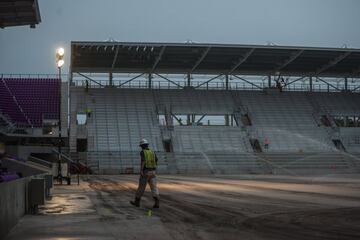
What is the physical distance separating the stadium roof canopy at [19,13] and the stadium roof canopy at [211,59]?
38179mm

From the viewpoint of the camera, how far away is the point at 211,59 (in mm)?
60000

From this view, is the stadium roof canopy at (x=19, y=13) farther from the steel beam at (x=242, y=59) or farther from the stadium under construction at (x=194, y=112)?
the steel beam at (x=242, y=59)

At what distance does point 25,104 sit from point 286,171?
27.1m

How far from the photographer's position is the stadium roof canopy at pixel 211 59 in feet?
184

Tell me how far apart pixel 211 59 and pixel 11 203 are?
50736mm

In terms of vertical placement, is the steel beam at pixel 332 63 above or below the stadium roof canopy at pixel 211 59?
below

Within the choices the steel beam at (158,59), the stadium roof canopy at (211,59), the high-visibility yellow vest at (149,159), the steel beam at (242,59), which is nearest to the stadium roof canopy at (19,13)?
the high-visibility yellow vest at (149,159)

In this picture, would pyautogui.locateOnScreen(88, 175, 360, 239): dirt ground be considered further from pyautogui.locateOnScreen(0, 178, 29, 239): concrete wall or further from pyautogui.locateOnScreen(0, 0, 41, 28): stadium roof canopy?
pyautogui.locateOnScreen(0, 0, 41, 28): stadium roof canopy

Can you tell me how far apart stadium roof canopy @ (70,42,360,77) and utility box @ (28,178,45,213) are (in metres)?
41.7

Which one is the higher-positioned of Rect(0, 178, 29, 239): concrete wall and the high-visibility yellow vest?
the high-visibility yellow vest

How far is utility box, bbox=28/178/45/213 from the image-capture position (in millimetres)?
13500

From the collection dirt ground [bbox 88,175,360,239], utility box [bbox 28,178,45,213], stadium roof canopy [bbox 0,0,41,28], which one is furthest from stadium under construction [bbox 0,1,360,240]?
utility box [bbox 28,178,45,213]

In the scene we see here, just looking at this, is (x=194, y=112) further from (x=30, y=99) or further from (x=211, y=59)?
(x=30, y=99)

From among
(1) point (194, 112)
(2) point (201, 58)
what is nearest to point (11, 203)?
(2) point (201, 58)
